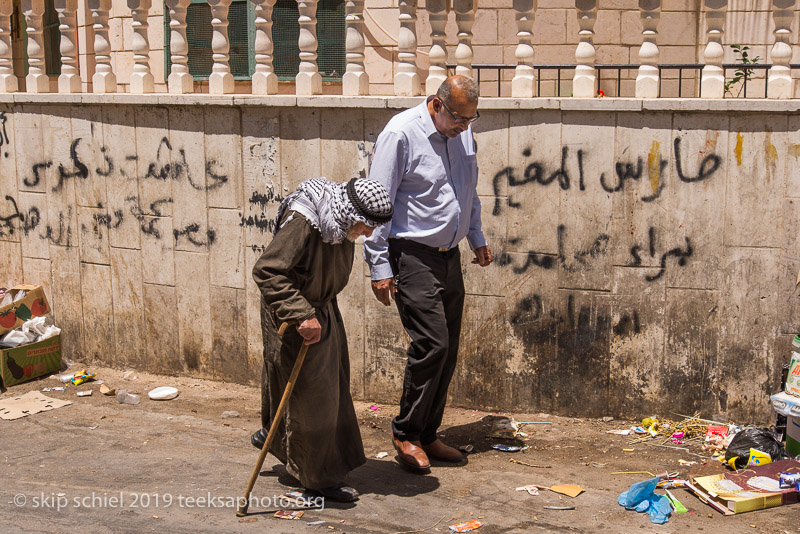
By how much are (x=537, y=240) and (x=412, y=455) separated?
5.53 feet

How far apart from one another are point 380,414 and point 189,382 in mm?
1656

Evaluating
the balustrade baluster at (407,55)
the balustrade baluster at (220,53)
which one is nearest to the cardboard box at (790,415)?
the balustrade baluster at (407,55)

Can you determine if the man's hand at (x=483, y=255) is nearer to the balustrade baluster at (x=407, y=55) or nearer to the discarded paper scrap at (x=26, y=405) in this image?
the balustrade baluster at (x=407, y=55)

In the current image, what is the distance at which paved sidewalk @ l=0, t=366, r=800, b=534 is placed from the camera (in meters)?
4.35

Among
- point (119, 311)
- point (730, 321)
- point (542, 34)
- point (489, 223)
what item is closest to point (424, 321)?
point (489, 223)

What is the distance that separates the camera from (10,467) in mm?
5215

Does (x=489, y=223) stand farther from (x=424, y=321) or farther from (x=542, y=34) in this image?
(x=542, y=34)

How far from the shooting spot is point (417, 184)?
4.84 meters

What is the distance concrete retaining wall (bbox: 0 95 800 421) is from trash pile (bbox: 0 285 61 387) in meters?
0.73

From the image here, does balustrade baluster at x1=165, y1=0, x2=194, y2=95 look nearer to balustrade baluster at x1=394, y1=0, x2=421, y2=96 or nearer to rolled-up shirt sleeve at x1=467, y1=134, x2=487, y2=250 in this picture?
balustrade baluster at x1=394, y1=0, x2=421, y2=96

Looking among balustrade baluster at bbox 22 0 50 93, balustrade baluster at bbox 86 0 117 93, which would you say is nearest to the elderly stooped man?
balustrade baluster at bbox 86 0 117 93

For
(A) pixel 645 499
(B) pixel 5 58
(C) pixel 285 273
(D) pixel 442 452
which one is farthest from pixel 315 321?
(B) pixel 5 58

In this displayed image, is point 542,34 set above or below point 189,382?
above

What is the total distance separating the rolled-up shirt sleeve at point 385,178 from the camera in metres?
4.73
